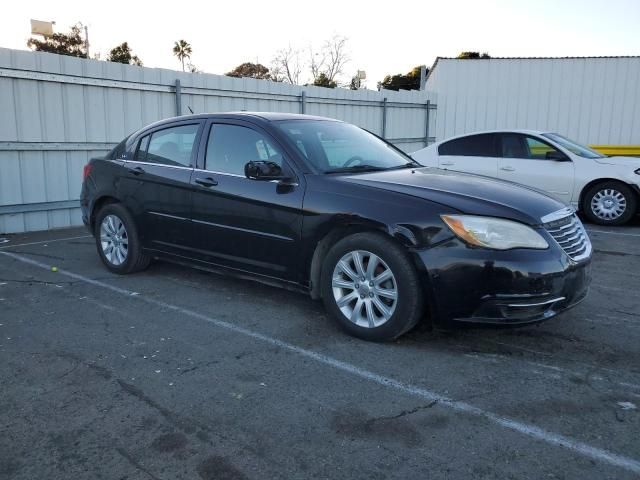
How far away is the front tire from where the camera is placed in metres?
3.77

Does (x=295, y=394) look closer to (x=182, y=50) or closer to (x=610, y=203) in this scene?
(x=610, y=203)

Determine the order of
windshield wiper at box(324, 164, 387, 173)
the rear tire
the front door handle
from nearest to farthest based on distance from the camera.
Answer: windshield wiper at box(324, 164, 387, 173) < the front door handle < the rear tire

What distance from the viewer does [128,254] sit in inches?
228

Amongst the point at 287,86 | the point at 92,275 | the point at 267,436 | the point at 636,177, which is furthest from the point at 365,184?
the point at 287,86

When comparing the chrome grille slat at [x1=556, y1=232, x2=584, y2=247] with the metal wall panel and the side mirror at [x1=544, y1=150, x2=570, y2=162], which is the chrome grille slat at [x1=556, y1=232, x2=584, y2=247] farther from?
the metal wall panel

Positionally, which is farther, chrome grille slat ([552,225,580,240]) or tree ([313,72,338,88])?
tree ([313,72,338,88])

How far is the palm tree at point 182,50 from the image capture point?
205 feet

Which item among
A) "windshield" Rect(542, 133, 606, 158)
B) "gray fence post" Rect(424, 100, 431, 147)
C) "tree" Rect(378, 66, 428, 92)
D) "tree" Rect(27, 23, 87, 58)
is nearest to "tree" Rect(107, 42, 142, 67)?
"tree" Rect(27, 23, 87, 58)

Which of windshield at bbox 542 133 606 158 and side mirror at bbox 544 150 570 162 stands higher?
windshield at bbox 542 133 606 158

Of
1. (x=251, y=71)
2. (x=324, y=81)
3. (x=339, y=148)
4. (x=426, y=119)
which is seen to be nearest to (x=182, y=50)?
(x=251, y=71)

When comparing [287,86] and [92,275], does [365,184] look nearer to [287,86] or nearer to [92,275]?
[92,275]

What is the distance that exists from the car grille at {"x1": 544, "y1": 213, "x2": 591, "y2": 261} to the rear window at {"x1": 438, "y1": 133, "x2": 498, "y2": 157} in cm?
534

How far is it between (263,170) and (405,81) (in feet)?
148

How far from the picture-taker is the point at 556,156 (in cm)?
882
